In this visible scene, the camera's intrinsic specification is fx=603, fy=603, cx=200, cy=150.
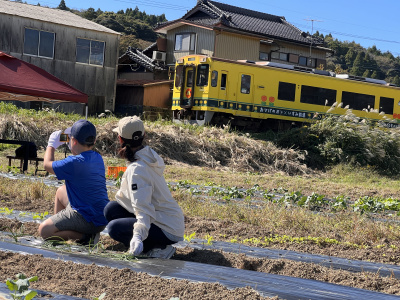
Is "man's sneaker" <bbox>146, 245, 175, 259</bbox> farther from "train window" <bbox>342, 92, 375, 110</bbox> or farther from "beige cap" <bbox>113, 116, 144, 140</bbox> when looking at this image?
"train window" <bbox>342, 92, 375, 110</bbox>

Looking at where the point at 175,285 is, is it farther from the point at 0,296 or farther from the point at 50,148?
the point at 50,148

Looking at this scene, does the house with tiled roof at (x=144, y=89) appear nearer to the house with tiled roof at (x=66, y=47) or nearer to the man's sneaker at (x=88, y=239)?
the house with tiled roof at (x=66, y=47)

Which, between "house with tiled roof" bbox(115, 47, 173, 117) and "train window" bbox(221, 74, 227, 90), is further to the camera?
"house with tiled roof" bbox(115, 47, 173, 117)

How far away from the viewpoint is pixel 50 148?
5746mm

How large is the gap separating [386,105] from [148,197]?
71.9ft

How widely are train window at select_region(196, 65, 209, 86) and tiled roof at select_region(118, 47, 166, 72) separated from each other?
1006cm

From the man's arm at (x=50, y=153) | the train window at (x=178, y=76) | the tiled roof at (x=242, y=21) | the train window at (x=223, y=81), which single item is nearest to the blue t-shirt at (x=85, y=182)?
the man's arm at (x=50, y=153)

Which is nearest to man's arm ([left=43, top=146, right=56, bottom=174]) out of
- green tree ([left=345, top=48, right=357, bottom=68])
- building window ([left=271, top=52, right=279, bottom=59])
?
building window ([left=271, top=52, right=279, bottom=59])

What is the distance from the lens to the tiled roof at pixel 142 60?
31938 millimetres

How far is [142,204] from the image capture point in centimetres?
482

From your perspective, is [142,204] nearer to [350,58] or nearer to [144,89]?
[144,89]

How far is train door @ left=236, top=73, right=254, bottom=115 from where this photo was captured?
2172cm

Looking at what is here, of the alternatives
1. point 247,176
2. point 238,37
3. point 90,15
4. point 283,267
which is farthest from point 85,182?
point 90,15

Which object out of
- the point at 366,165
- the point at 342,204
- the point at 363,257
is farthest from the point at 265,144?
the point at 363,257
